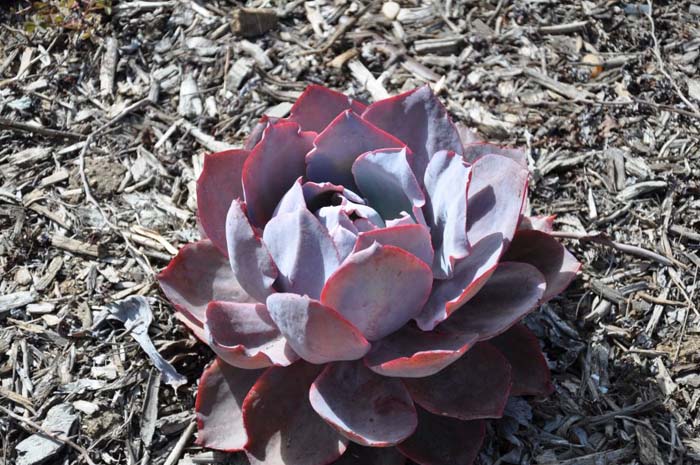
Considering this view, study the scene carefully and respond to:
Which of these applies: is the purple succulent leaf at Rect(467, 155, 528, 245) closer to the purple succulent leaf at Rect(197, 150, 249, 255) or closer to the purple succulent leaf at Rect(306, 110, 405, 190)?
the purple succulent leaf at Rect(306, 110, 405, 190)

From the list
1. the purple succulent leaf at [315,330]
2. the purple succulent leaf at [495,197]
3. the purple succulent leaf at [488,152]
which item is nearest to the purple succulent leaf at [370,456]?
the purple succulent leaf at [315,330]

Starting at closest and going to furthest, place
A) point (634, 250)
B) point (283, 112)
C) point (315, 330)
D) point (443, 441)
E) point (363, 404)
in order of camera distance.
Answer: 1. point (315, 330)
2. point (363, 404)
3. point (443, 441)
4. point (634, 250)
5. point (283, 112)

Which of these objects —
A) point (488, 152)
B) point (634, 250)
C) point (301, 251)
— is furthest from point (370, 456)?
point (634, 250)

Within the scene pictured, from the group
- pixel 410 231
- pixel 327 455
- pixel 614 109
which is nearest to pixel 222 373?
pixel 327 455

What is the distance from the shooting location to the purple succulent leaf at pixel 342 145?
73.1 inches

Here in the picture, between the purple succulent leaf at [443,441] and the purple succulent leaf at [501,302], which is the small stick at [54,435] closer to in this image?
the purple succulent leaf at [443,441]

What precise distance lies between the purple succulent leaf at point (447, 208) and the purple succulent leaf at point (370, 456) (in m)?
0.44

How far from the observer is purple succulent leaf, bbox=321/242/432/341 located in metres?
1.57

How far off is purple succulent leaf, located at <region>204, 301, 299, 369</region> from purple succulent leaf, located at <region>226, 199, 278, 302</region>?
0.26ft

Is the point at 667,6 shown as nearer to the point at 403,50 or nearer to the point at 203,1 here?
the point at 403,50

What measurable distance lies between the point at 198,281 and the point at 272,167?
0.35m

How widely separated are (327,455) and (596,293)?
3.29ft

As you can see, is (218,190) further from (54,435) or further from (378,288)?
(54,435)

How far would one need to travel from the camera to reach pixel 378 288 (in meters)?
1.63
